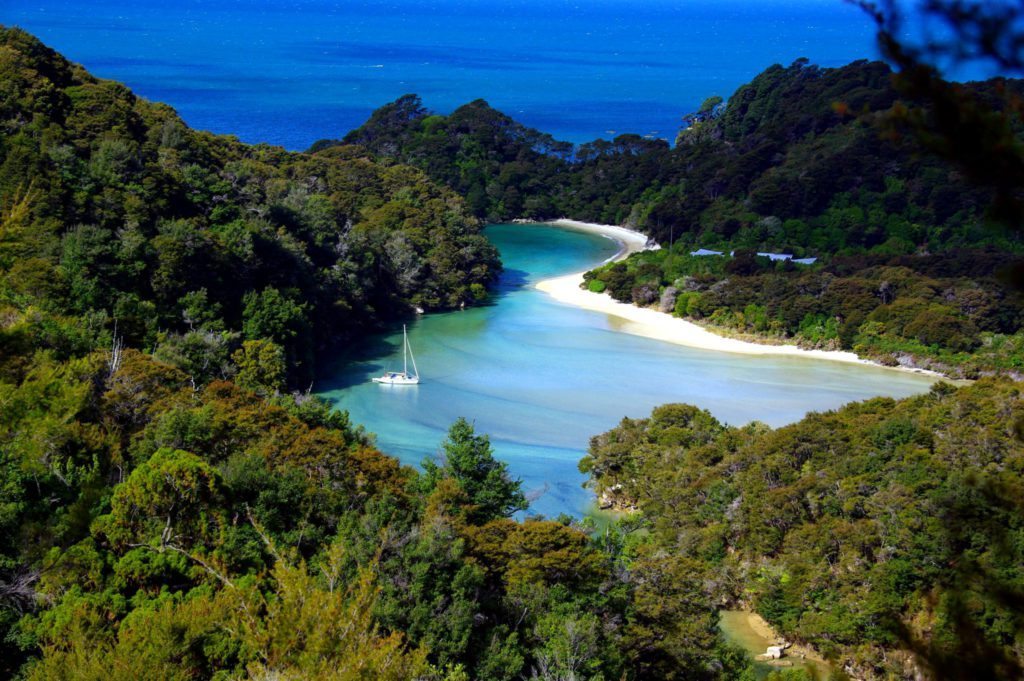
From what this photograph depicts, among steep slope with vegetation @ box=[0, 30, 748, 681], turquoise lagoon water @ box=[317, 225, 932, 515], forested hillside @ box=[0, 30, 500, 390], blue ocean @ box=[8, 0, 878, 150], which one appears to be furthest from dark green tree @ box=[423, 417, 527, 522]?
blue ocean @ box=[8, 0, 878, 150]

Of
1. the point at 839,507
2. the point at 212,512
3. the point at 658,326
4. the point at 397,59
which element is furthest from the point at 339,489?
the point at 397,59

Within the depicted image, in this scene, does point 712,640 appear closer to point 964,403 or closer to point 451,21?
point 964,403

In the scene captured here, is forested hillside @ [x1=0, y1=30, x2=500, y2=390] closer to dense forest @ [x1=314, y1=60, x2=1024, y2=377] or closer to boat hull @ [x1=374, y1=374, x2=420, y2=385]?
boat hull @ [x1=374, y1=374, x2=420, y2=385]

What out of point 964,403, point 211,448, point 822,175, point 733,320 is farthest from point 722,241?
point 211,448

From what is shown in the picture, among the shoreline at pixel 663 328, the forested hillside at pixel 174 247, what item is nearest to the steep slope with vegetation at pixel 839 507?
the forested hillside at pixel 174 247

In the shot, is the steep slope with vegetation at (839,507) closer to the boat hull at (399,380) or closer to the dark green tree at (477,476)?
the dark green tree at (477,476)
